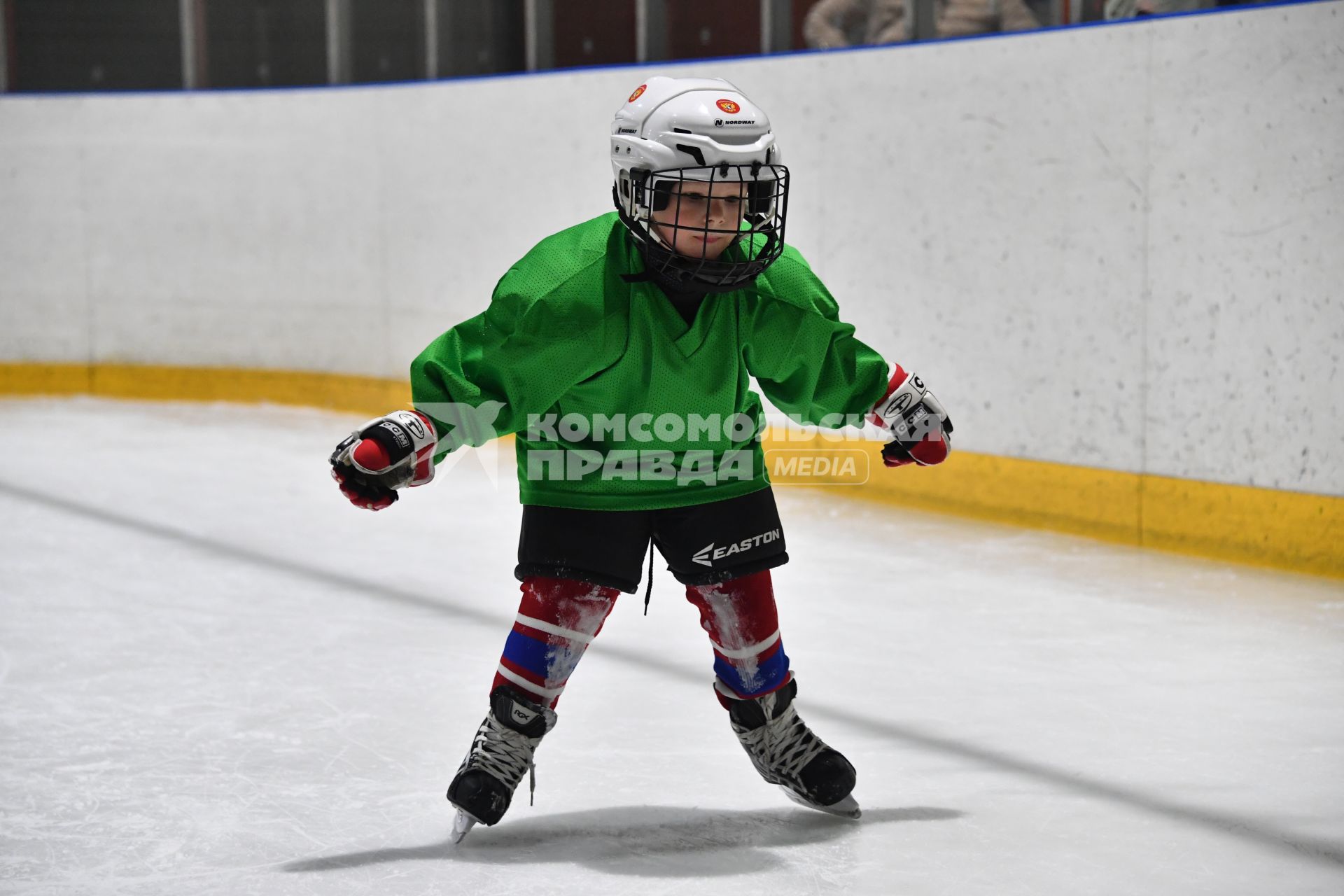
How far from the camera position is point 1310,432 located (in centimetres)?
384

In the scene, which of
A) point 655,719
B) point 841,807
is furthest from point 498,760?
point 655,719

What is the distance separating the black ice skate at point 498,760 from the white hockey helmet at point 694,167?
0.60 meters

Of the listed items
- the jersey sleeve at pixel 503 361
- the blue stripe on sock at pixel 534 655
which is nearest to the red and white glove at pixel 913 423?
the jersey sleeve at pixel 503 361

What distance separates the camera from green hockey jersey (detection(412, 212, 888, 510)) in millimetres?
2006

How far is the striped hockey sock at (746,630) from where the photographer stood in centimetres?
219

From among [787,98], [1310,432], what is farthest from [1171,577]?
[787,98]

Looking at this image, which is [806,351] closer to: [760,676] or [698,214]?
[698,214]

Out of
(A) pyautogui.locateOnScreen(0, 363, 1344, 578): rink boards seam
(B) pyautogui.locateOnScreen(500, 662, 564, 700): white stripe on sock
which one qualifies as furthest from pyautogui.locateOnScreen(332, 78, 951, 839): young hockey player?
(A) pyautogui.locateOnScreen(0, 363, 1344, 578): rink boards seam

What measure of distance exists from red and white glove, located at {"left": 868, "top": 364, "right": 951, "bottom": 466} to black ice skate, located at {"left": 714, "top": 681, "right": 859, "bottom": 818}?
0.37 m

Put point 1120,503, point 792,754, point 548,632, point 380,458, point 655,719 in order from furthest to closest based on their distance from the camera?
1. point 1120,503
2. point 655,719
3. point 792,754
4. point 548,632
5. point 380,458

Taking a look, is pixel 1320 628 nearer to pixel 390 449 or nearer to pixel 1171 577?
pixel 1171 577

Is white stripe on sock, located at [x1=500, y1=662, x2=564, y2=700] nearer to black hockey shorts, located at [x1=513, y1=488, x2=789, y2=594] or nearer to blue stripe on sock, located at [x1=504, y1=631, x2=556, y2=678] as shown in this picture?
blue stripe on sock, located at [x1=504, y1=631, x2=556, y2=678]

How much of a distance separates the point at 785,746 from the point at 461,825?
453 millimetres

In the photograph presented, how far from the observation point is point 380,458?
73.6 inches
